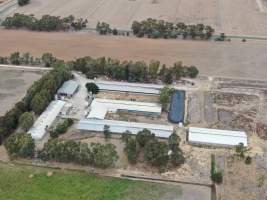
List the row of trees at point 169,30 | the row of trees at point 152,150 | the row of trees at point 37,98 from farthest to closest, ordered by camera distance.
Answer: the row of trees at point 169,30 < the row of trees at point 37,98 < the row of trees at point 152,150

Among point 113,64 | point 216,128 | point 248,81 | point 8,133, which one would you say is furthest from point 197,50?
point 8,133

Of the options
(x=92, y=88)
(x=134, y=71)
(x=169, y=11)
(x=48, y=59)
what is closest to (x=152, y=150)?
(x=92, y=88)

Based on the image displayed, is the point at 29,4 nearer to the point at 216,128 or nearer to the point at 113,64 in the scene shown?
the point at 113,64

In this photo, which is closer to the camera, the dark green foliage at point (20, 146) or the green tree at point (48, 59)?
the dark green foliage at point (20, 146)

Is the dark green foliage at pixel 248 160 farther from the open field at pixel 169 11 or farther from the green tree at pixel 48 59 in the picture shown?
the open field at pixel 169 11

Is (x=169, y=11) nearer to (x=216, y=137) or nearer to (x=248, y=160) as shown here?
(x=216, y=137)

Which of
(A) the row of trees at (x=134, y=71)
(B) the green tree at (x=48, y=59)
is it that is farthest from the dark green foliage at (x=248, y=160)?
(B) the green tree at (x=48, y=59)

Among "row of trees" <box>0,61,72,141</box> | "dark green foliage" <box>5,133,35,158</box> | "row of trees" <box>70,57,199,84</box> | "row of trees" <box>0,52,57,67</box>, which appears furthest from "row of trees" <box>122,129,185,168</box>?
"row of trees" <box>0,52,57,67</box>
